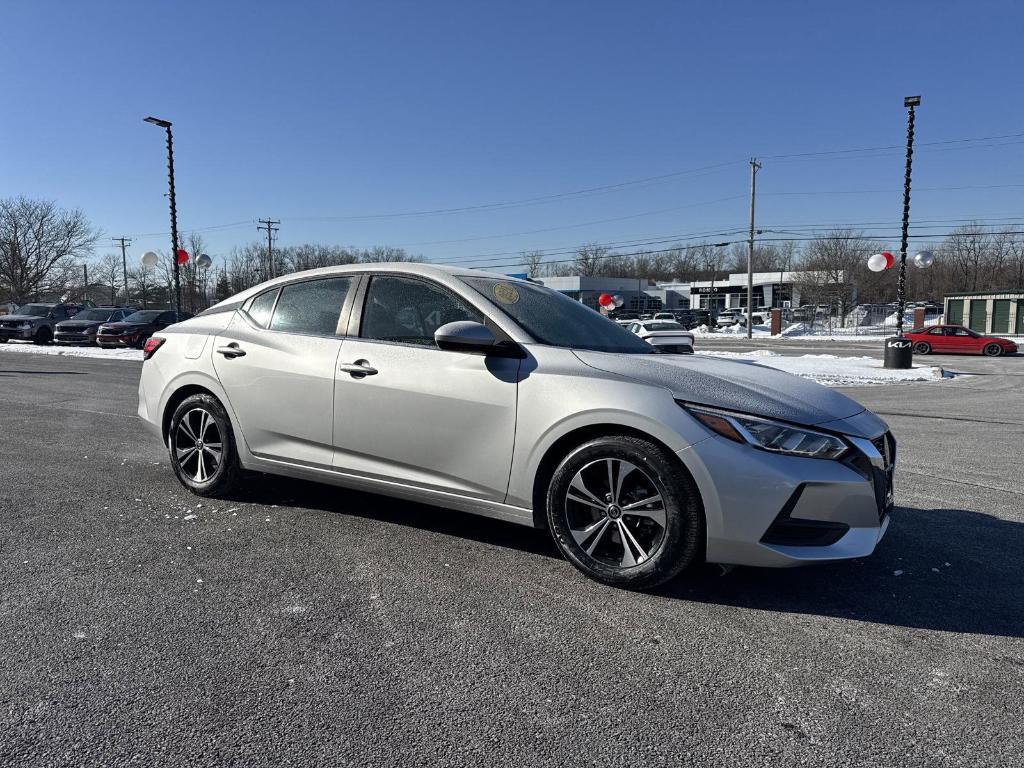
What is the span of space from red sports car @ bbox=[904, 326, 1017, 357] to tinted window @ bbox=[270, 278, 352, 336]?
29056mm

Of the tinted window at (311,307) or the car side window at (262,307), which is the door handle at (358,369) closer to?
the tinted window at (311,307)

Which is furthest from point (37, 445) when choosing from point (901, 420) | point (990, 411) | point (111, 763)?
point (990, 411)

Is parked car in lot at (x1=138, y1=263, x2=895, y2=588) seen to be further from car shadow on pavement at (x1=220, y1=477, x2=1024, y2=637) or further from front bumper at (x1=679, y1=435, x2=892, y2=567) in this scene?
car shadow on pavement at (x1=220, y1=477, x2=1024, y2=637)

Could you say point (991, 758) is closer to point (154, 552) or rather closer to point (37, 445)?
point (154, 552)

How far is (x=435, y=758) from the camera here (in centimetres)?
212

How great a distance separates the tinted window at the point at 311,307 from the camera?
4484mm

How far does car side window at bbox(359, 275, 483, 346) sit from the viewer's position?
409 cm

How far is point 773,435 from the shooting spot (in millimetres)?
3164

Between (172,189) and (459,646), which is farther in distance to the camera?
(172,189)

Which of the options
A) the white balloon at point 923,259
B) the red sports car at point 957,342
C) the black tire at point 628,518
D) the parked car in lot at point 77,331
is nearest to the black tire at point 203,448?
the black tire at point 628,518

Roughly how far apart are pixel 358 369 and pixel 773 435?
2.28 m

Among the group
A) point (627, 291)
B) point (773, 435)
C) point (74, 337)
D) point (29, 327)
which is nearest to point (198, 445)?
point (773, 435)

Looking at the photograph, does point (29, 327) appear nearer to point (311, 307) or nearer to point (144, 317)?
point (144, 317)

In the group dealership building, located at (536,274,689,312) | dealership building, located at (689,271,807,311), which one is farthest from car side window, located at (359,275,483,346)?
dealership building, located at (689,271,807,311)
